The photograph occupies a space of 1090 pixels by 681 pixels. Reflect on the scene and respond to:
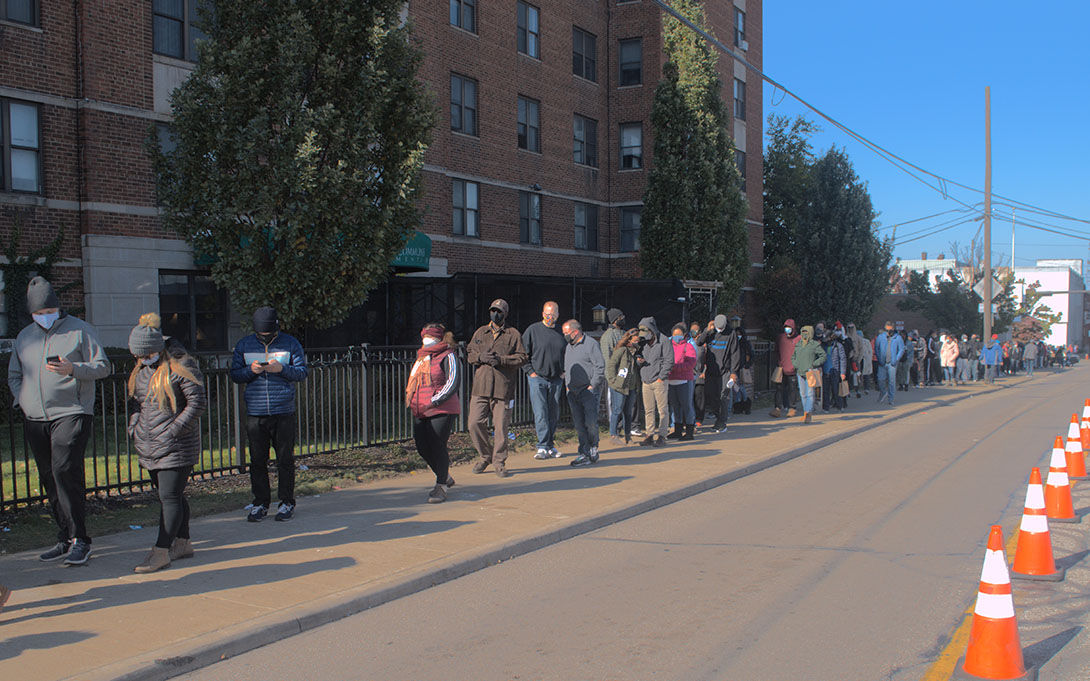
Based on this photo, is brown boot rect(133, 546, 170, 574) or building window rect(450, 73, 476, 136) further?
building window rect(450, 73, 476, 136)

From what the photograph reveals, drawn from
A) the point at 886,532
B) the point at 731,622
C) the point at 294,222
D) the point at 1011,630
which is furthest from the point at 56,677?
the point at 294,222

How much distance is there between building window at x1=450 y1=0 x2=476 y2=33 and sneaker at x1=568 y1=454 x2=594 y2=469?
55.9ft

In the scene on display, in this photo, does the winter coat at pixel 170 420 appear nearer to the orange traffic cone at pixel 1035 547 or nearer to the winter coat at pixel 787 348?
the orange traffic cone at pixel 1035 547

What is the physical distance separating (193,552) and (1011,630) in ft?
18.1

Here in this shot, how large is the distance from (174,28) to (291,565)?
15.1 metres

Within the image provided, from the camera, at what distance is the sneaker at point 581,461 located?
10.8 metres

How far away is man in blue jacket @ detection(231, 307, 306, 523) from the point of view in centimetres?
741

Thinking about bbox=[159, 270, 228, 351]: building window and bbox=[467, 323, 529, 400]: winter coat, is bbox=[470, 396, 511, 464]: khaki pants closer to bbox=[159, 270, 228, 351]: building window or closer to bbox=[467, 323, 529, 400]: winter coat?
bbox=[467, 323, 529, 400]: winter coat

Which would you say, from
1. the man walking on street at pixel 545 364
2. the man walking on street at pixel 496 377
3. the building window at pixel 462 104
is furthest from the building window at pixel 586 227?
the man walking on street at pixel 496 377

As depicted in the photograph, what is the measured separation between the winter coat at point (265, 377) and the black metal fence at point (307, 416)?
71.2 inches

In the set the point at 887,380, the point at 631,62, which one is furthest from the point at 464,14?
the point at 887,380

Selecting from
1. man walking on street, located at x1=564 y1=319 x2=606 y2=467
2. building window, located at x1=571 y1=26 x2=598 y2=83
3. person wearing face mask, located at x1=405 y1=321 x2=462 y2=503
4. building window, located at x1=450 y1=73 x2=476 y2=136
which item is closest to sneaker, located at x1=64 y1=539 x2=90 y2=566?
person wearing face mask, located at x1=405 y1=321 x2=462 y2=503

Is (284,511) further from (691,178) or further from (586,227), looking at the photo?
(586,227)

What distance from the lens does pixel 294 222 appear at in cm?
1132
